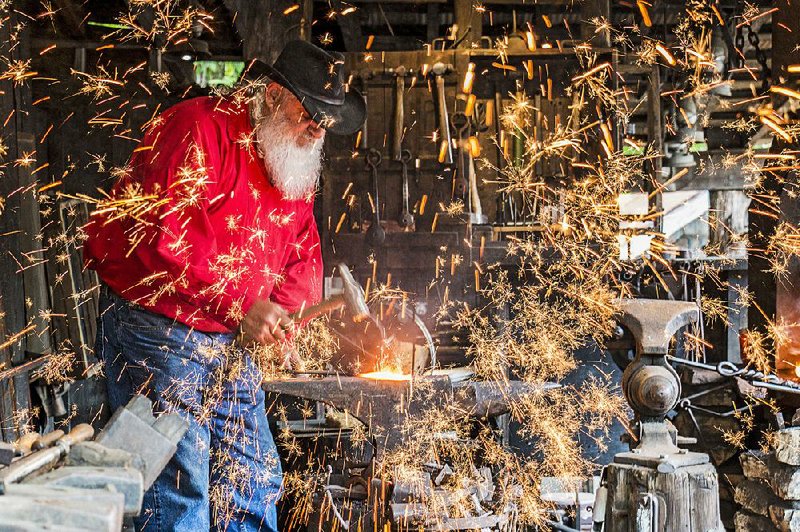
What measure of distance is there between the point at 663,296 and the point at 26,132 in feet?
15.4

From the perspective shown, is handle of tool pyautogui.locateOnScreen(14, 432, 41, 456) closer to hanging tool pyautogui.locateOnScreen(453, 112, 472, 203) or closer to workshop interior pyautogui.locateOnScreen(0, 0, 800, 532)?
workshop interior pyautogui.locateOnScreen(0, 0, 800, 532)

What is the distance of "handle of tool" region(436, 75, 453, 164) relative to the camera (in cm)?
633

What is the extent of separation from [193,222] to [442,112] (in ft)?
11.0

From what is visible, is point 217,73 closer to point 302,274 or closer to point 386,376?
point 302,274

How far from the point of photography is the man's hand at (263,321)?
11.0 feet

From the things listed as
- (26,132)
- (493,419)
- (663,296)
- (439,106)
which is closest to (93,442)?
(26,132)

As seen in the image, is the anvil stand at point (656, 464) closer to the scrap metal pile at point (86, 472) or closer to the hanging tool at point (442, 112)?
the scrap metal pile at point (86, 472)

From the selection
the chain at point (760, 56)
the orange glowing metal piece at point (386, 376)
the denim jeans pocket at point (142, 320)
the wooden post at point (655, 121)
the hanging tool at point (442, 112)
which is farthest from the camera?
the wooden post at point (655, 121)

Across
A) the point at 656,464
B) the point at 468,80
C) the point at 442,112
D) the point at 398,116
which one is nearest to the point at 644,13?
the point at 468,80

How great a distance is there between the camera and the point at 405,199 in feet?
20.7

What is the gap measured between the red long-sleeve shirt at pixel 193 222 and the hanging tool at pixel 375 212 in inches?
94.8

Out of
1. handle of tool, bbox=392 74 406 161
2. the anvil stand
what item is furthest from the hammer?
handle of tool, bbox=392 74 406 161

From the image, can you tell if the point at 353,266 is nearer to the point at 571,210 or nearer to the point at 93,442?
the point at 571,210

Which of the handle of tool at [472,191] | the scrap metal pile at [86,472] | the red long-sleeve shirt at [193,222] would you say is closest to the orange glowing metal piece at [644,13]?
the handle of tool at [472,191]
